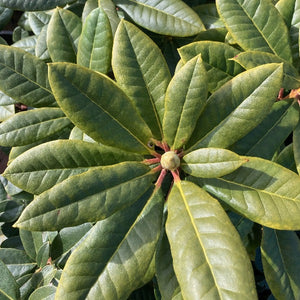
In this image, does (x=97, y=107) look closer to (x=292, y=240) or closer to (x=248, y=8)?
(x=248, y=8)

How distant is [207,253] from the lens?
28.9 inches

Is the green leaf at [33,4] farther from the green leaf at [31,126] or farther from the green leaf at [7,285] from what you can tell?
the green leaf at [7,285]

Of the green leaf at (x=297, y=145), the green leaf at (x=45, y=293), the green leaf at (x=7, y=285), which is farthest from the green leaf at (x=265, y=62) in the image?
the green leaf at (x=7, y=285)

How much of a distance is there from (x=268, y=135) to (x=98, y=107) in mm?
462

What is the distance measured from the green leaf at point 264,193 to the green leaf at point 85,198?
213 millimetres

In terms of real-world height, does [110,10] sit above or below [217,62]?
above

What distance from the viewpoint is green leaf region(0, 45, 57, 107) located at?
1027mm

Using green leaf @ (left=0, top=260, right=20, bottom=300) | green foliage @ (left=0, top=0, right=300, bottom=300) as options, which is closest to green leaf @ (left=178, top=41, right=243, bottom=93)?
green foliage @ (left=0, top=0, right=300, bottom=300)

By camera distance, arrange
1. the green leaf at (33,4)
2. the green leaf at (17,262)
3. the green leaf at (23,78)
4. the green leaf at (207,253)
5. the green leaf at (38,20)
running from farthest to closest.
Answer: the green leaf at (38,20) → the green leaf at (17,262) → the green leaf at (33,4) → the green leaf at (23,78) → the green leaf at (207,253)

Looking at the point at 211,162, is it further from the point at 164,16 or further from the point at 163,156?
the point at 164,16

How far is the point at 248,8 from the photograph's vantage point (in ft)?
3.33

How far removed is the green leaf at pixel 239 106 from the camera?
81cm

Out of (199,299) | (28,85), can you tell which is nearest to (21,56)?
(28,85)

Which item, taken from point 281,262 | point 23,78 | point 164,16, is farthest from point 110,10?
point 281,262
